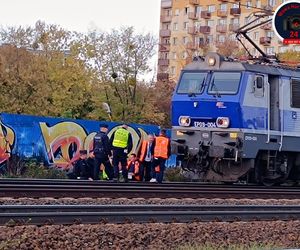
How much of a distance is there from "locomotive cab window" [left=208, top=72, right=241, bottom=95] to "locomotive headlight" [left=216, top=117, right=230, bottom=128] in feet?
2.44

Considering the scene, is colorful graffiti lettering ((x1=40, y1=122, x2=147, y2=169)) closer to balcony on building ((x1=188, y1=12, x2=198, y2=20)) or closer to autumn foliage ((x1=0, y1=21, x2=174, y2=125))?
autumn foliage ((x1=0, y1=21, x2=174, y2=125))

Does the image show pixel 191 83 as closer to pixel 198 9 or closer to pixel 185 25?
pixel 198 9

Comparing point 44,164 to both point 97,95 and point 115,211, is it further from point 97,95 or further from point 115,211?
point 97,95

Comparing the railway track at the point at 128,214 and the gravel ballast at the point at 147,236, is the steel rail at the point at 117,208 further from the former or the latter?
the gravel ballast at the point at 147,236

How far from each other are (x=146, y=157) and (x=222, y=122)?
2.83 metres

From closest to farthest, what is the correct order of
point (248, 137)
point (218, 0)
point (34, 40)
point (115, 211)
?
point (115, 211)
point (248, 137)
point (34, 40)
point (218, 0)

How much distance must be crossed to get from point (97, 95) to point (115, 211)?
40.7 m

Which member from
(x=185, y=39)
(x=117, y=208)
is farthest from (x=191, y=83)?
(x=185, y=39)

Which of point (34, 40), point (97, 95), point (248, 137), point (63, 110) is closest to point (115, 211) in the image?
point (248, 137)

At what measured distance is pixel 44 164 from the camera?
83.9ft

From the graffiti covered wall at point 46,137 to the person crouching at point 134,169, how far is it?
2734mm

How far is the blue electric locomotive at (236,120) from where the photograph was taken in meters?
21.7

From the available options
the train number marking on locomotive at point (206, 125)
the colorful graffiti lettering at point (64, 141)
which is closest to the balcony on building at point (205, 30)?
the colorful graffiti lettering at point (64, 141)

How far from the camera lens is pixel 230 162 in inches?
874
